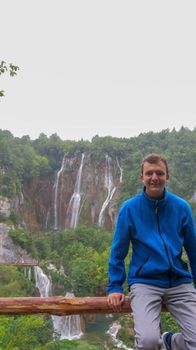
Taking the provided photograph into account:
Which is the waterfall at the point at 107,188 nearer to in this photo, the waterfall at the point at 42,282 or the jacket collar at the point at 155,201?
the waterfall at the point at 42,282

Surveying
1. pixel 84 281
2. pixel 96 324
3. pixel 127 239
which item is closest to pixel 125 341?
pixel 96 324

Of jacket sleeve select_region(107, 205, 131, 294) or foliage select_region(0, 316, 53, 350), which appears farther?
foliage select_region(0, 316, 53, 350)

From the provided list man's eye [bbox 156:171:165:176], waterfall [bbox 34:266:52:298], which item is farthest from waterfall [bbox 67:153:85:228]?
man's eye [bbox 156:171:165:176]

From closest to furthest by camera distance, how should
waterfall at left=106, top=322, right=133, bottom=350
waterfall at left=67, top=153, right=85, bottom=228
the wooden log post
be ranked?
the wooden log post, waterfall at left=106, top=322, right=133, bottom=350, waterfall at left=67, top=153, right=85, bottom=228

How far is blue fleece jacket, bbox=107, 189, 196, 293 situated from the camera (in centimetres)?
251

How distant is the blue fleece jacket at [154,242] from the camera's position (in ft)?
8.24

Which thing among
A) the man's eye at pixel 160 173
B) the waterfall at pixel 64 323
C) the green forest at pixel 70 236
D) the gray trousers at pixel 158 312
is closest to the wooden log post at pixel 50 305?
the gray trousers at pixel 158 312

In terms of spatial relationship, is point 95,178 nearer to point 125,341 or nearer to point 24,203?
point 24,203

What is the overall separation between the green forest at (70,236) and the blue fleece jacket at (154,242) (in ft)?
26.4

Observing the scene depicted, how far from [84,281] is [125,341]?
7.32 m

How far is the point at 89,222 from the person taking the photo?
36219 mm

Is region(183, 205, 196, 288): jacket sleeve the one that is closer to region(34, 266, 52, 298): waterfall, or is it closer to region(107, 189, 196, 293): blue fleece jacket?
region(107, 189, 196, 293): blue fleece jacket

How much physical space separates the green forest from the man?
8.06 meters

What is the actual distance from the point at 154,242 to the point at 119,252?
26cm
